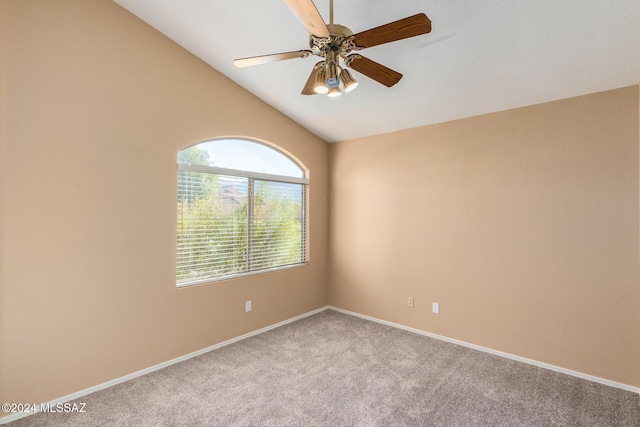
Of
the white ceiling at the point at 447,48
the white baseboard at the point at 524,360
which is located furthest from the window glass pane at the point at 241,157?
the white baseboard at the point at 524,360

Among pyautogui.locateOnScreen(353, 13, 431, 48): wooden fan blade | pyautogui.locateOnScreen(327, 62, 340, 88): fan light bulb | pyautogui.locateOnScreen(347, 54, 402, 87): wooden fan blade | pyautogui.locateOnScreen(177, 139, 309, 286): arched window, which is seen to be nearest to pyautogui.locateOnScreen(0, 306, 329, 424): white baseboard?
pyautogui.locateOnScreen(177, 139, 309, 286): arched window

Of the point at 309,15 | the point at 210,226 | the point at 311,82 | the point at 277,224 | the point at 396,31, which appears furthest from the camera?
the point at 277,224

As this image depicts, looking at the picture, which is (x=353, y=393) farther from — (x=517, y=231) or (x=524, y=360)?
(x=517, y=231)

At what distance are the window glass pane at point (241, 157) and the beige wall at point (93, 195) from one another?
144 millimetres

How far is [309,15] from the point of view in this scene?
1.42 meters

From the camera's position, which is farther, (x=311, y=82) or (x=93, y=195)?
(x=93, y=195)

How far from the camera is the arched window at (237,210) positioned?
3.01 m

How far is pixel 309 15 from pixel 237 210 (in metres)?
2.34

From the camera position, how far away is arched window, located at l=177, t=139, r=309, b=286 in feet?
A: 9.86

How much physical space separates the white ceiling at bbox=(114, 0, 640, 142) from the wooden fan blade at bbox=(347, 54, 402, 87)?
1.60 feet

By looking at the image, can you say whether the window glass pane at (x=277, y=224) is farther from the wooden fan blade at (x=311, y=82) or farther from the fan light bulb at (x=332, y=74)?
the fan light bulb at (x=332, y=74)

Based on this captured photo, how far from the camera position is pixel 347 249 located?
13.9ft

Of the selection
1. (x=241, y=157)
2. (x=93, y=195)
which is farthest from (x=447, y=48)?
(x=93, y=195)

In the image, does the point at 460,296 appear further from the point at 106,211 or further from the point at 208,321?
the point at 106,211
